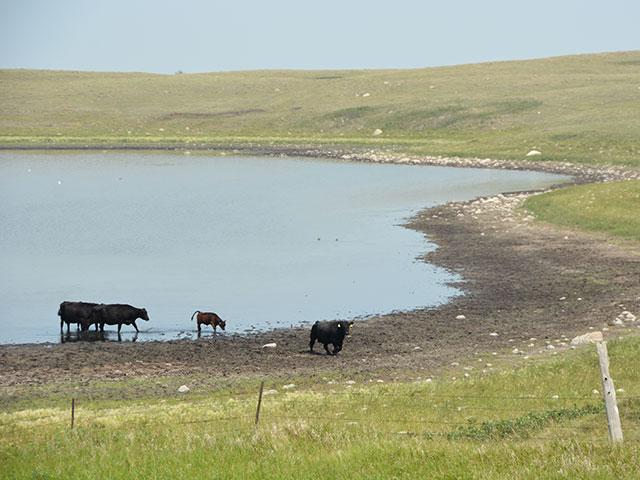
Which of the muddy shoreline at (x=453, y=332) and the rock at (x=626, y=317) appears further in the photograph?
the rock at (x=626, y=317)

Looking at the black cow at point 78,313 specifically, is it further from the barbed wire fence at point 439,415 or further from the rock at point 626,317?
the rock at point 626,317

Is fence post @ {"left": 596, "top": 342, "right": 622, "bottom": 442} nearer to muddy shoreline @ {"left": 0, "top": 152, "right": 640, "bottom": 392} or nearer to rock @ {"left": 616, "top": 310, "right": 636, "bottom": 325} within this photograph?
muddy shoreline @ {"left": 0, "top": 152, "right": 640, "bottom": 392}

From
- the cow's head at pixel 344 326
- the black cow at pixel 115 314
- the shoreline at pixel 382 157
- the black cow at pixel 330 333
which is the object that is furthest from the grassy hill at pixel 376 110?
the black cow at pixel 330 333

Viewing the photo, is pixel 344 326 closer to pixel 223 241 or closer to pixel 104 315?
pixel 104 315

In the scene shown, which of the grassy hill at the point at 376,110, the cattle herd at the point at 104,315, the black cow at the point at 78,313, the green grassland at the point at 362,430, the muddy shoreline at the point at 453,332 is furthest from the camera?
the grassy hill at the point at 376,110

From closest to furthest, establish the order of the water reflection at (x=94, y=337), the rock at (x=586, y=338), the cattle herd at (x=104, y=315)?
1. the rock at (x=586, y=338)
2. the water reflection at (x=94, y=337)
3. the cattle herd at (x=104, y=315)

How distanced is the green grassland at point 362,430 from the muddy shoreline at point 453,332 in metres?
1.80

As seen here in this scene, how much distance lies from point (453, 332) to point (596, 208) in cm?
2099

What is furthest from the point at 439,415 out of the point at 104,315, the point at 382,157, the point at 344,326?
the point at 382,157

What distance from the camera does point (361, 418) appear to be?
18.5 meters

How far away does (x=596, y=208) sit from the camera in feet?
160

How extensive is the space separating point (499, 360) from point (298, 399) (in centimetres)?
643

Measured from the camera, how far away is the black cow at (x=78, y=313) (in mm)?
31359

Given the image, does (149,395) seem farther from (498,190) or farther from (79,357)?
(498,190)
